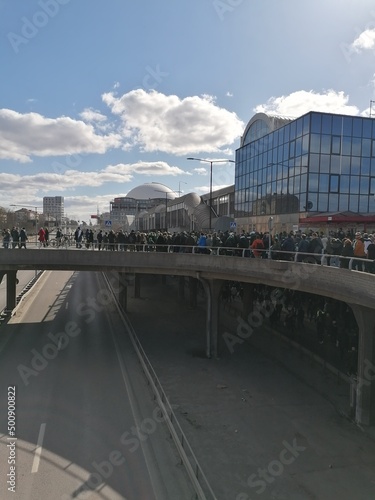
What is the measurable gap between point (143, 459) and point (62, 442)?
2.84 m

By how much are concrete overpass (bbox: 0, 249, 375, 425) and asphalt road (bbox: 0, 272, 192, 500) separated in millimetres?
4980

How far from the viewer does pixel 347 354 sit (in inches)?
749

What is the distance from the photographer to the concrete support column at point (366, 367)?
14.2 meters

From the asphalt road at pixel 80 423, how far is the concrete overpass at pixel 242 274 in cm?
498

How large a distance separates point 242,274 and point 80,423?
10770 mm

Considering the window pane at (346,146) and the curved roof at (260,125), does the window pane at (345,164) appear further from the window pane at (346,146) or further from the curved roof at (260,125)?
the curved roof at (260,125)

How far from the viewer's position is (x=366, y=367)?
1449cm

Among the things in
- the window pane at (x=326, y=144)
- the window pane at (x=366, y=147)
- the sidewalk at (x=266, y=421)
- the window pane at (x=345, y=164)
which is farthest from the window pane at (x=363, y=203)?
the sidewalk at (x=266, y=421)

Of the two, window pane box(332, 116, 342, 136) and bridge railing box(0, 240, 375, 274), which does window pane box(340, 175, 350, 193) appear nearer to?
window pane box(332, 116, 342, 136)

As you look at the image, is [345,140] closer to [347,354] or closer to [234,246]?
[234,246]

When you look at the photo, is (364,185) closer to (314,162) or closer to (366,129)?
(366,129)

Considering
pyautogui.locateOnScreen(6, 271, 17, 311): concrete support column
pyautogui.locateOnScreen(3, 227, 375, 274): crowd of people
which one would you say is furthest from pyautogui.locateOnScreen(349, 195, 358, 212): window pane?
pyautogui.locateOnScreen(6, 271, 17, 311): concrete support column

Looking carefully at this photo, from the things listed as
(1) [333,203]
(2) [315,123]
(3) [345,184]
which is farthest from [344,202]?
(2) [315,123]

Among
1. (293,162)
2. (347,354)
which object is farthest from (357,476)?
(293,162)
